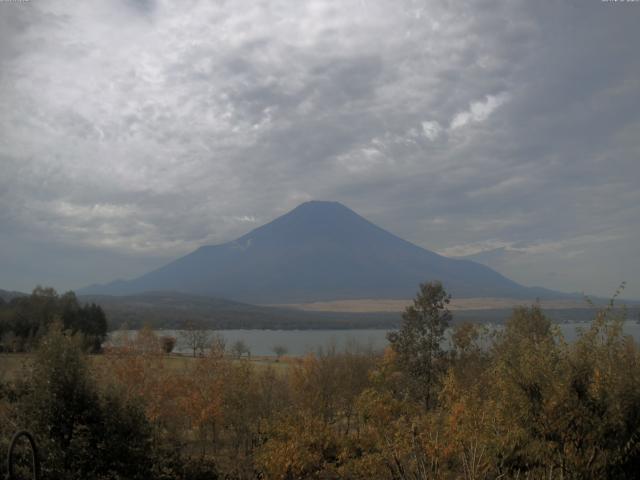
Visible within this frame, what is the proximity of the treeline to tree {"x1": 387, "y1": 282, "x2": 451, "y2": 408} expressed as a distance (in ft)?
150

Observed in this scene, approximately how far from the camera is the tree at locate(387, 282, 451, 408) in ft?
96.1

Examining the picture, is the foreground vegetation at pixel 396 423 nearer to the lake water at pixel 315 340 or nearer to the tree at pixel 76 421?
the tree at pixel 76 421

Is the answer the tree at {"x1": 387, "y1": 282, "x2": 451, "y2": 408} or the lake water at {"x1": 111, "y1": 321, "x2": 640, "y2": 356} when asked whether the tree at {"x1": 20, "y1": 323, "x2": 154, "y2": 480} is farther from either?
the tree at {"x1": 387, "y1": 282, "x2": 451, "y2": 408}

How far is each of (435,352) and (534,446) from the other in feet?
64.9

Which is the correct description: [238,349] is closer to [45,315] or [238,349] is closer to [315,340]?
[45,315]

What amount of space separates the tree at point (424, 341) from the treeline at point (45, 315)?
45817 millimetres

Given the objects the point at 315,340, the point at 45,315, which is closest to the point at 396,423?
the point at 45,315

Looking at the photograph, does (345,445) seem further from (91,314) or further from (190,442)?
(91,314)

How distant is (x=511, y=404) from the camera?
11336 millimetres

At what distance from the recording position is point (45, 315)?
69.9 m

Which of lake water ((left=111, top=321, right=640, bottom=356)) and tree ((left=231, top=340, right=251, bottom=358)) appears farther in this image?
lake water ((left=111, top=321, right=640, bottom=356))

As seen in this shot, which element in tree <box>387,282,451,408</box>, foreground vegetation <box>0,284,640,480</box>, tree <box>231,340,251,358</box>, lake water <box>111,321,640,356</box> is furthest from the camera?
lake water <box>111,321,640,356</box>

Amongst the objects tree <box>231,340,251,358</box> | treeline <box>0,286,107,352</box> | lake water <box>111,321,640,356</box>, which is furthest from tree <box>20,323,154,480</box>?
treeline <box>0,286,107,352</box>

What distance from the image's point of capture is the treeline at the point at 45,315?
67.0 metres
